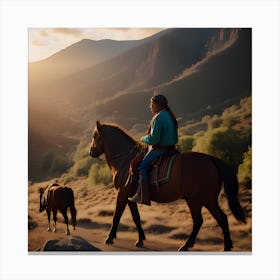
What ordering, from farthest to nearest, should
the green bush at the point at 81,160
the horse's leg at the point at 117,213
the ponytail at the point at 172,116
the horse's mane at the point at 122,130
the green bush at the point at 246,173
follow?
the green bush at the point at 81,160 < the green bush at the point at 246,173 < the horse's mane at the point at 122,130 < the horse's leg at the point at 117,213 < the ponytail at the point at 172,116

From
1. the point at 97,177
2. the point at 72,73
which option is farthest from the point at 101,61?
the point at 97,177

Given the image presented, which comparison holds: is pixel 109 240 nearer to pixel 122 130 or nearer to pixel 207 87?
pixel 122 130

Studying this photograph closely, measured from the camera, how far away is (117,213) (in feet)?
25.6

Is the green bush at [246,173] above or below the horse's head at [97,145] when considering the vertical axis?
below

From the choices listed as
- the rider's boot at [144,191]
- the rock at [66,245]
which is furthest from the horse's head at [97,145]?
the rock at [66,245]

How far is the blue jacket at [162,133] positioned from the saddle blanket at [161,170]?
0.22 m

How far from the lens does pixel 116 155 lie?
786 centimetres

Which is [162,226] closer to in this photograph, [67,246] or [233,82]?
[67,246]

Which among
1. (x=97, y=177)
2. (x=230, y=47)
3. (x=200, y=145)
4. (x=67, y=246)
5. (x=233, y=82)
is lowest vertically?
(x=67, y=246)

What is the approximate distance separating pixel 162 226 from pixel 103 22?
11.3 feet

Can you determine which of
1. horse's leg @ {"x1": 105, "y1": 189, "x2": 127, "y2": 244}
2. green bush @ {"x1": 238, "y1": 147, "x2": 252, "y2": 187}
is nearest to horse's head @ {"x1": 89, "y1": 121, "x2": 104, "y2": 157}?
horse's leg @ {"x1": 105, "y1": 189, "x2": 127, "y2": 244}

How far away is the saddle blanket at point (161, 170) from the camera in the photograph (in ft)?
23.9

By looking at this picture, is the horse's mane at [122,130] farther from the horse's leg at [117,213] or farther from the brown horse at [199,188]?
the horse's leg at [117,213]

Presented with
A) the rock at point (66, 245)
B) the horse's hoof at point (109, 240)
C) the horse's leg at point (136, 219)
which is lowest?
the rock at point (66, 245)
